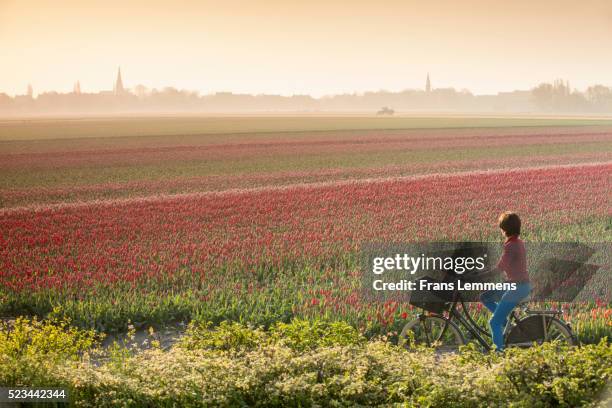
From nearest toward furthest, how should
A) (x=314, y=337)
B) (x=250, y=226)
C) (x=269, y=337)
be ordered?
1. (x=269, y=337)
2. (x=314, y=337)
3. (x=250, y=226)

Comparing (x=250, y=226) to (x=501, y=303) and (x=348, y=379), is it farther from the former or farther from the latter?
(x=348, y=379)

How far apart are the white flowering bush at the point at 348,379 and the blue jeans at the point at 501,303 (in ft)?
2.28

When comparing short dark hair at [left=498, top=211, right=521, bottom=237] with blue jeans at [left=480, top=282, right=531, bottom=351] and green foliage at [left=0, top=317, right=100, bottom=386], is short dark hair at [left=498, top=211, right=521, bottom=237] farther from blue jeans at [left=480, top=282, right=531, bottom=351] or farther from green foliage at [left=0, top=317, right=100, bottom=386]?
green foliage at [left=0, top=317, right=100, bottom=386]

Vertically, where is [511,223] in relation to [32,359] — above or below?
above

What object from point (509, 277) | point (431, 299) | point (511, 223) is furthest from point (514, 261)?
point (431, 299)

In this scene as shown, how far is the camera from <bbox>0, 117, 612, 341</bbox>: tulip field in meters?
10.8

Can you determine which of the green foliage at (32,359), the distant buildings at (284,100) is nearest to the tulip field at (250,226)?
the green foliage at (32,359)

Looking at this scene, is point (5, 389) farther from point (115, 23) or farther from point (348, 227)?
point (115, 23)

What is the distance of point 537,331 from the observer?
773cm

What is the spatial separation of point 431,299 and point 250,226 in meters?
10.1

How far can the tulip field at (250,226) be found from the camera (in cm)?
1078

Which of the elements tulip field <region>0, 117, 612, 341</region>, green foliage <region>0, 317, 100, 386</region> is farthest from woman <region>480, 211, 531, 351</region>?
green foliage <region>0, 317, 100, 386</region>

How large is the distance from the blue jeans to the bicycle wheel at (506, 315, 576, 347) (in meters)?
0.13

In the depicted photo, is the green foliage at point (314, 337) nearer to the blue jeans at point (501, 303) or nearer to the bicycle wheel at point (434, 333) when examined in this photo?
the bicycle wheel at point (434, 333)
